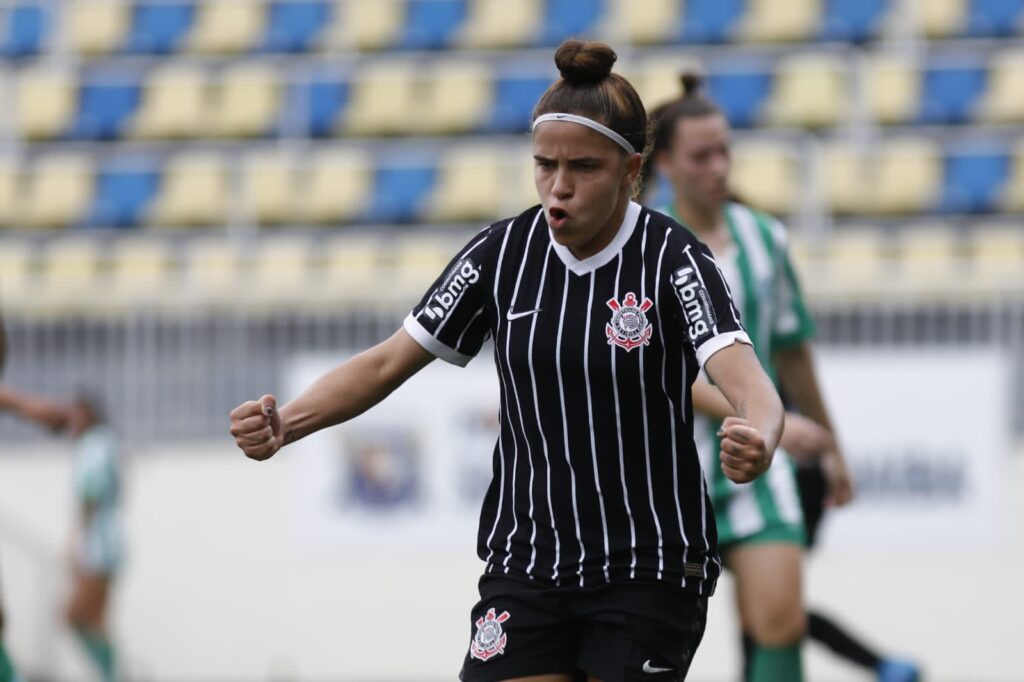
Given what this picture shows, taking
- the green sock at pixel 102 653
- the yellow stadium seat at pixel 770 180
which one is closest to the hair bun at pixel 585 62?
the green sock at pixel 102 653

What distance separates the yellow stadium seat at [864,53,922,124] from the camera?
48.8 feet

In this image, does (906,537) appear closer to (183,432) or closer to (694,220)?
(183,432)

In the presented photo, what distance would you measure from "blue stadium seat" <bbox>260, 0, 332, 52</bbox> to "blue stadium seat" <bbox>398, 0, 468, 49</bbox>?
2.75 ft

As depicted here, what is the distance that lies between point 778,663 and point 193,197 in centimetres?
1006

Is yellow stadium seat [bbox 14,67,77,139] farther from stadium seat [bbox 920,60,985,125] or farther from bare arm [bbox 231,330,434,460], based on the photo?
bare arm [bbox 231,330,434,460]

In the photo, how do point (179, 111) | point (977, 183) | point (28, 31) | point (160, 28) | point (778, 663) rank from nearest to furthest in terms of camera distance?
point (778, 663), point (977, 183), point (179, 111), point (160, 28), point (28, 31)

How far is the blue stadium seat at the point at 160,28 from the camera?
17.0m

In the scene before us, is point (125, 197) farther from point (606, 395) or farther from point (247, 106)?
point (606, 395)

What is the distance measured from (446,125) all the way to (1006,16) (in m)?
4.84

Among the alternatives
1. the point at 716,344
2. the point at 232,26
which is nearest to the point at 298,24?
the point at 232,26

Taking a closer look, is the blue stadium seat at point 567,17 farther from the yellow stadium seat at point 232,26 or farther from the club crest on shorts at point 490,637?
the club crest on shorts at point 490,637

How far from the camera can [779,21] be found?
51.6ft

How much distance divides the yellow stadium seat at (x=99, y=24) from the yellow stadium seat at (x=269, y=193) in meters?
3.07

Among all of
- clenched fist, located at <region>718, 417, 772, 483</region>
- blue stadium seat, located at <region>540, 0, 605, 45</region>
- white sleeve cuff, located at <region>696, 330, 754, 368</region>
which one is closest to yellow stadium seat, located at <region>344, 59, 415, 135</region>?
blue stadium seat, located at <region>540, 0, 605, 45</region>
